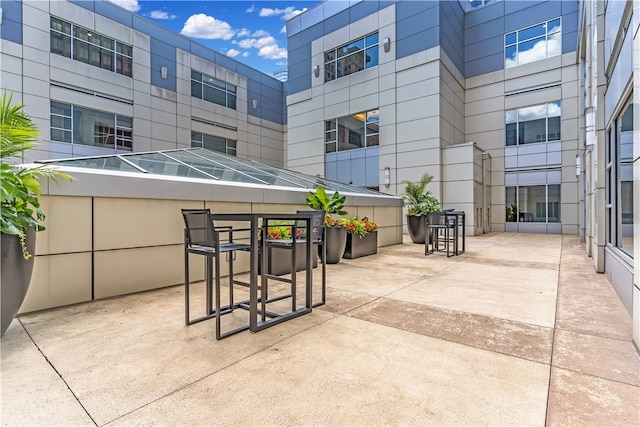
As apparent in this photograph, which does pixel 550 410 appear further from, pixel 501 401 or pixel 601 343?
pixel 601 343

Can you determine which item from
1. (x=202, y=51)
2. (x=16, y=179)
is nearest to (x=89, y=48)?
(x=202, y=51)

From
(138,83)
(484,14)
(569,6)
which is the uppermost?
(484,14)

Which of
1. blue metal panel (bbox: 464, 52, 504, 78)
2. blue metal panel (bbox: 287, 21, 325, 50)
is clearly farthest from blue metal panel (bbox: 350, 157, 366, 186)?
blue metal panel (bbox: 287, 21, 325, 50)

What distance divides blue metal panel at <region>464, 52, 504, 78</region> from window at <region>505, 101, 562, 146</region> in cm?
242

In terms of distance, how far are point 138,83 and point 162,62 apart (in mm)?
1993

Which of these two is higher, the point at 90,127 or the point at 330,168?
the point at 90,127

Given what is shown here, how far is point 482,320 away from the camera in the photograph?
3.32 m

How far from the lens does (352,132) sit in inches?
672

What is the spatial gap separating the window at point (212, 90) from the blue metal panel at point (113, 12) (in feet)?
12.8

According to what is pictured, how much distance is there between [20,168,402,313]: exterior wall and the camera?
3699mm

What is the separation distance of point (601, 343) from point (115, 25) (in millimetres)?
20777

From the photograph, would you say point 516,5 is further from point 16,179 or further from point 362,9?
point 16,179

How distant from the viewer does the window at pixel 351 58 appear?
16.2m

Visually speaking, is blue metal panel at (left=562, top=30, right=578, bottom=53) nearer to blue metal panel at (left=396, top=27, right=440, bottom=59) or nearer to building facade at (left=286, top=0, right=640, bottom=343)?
building facade at (left=286, top=0, right=640, bottom=343)
